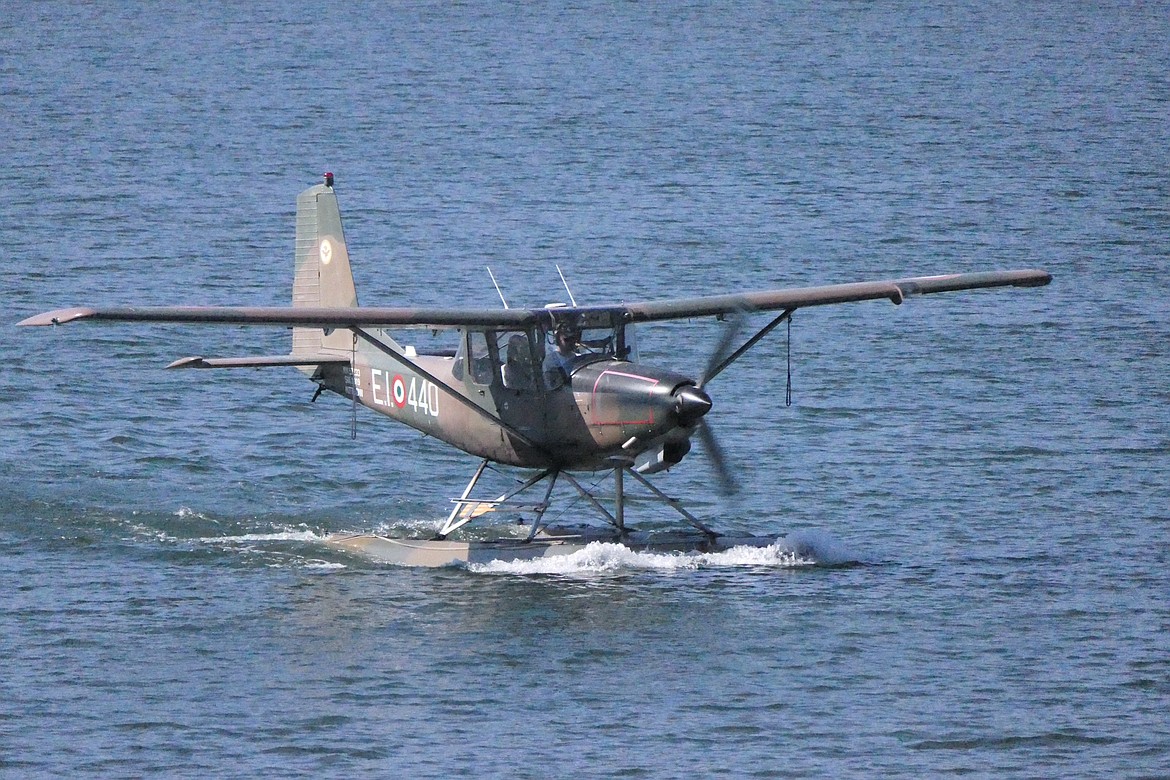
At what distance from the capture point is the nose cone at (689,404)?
70.7 ft

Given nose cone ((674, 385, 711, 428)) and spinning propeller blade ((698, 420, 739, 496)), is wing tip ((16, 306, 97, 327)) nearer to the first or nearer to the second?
nose cone ((674, 385, 711, 428))

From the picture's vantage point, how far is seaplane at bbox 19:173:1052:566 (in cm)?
2209

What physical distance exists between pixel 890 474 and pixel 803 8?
316 ft

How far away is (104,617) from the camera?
21.9 metres

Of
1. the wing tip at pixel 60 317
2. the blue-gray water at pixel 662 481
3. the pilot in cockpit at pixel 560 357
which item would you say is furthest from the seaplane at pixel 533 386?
the blue-gray water at pixel 662 481

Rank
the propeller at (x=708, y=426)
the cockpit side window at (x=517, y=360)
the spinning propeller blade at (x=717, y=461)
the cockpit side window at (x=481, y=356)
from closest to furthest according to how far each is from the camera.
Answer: the propeller at (x=708, y=426) < the spinning propeller blade at (x=717, y=461) < the cockpit side window at (x=517, y=360) < the cockpit side window at (x=481, y=356)

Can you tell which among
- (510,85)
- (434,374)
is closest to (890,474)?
(434,374)

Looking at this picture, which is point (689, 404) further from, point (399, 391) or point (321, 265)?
point (321, 265)

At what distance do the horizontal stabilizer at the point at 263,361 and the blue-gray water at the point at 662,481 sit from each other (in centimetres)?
212

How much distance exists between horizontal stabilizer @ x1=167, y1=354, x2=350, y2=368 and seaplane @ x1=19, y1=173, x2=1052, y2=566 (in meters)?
0.03

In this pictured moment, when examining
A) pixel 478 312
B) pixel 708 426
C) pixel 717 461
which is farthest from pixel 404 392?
pixel 717 461

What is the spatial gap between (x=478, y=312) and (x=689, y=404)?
2840 mm

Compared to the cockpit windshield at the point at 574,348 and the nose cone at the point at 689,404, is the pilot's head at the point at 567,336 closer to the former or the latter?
the cockpit windshield at the point at 574,348

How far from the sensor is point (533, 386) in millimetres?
23188
